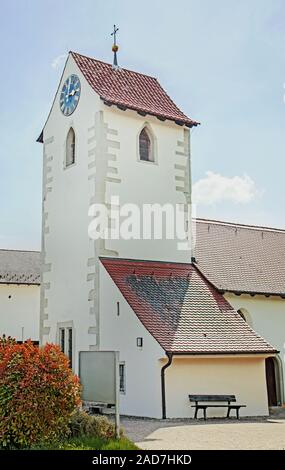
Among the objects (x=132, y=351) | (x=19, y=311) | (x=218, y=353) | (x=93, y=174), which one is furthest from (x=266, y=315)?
(x=19, y=311)

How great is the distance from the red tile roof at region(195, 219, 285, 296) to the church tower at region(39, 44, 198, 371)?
156 cm

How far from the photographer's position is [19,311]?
36625 millimetres

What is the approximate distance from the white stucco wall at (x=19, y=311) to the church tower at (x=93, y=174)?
14.7 meters

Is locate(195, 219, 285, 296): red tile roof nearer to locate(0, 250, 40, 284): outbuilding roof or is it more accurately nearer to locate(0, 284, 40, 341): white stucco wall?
locate(0, 284, 40, 341): white stucco wall

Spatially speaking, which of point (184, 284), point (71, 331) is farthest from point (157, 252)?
point (71, 331)

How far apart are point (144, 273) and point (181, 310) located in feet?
6.03

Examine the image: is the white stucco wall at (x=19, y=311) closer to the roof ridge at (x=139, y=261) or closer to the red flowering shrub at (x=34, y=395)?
the roof ridge at (x=139, y=261)

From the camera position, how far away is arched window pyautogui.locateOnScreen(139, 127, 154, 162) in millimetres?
21781

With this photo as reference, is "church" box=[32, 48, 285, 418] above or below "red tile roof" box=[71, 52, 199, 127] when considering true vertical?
below

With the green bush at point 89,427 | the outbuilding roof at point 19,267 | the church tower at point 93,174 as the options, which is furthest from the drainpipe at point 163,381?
the outbuilding roof at point 19,267

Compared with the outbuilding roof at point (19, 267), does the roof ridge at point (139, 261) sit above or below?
below

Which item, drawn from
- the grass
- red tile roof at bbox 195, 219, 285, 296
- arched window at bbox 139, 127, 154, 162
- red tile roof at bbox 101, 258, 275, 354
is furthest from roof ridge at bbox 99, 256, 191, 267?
the grass

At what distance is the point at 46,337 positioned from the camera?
71.7ft

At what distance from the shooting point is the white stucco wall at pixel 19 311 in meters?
36.4
